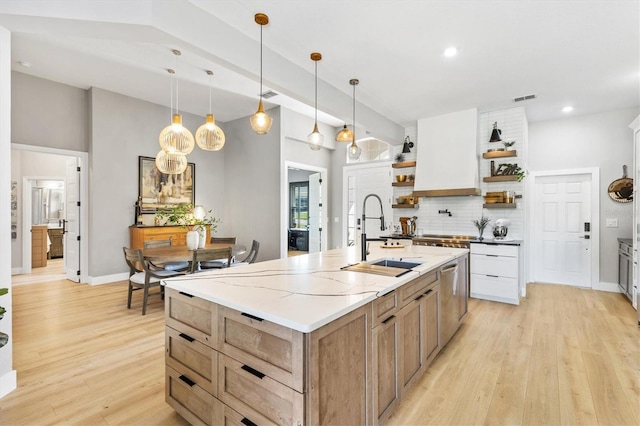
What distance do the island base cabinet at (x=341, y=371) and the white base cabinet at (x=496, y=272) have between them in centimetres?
354

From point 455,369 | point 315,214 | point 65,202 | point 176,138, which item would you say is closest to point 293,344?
point 455,369

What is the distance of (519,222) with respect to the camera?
15.9 feet

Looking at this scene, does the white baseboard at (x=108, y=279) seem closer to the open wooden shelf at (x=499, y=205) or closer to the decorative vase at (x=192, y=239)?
the decorative vase at (x=192, y=239)

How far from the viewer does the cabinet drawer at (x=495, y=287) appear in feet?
14.0

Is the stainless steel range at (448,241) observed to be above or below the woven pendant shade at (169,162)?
below

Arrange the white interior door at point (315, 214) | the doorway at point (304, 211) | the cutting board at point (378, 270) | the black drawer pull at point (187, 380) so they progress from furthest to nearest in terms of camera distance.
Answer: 1. the white interior door at point (315, 214)
2. the doorway at point (304, 211)
3. the cutting board at point (378, 270)
4. the black drawer pull at point (187, 380)

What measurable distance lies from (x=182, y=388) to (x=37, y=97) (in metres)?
5.40

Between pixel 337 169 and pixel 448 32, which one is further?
pixel 337 169

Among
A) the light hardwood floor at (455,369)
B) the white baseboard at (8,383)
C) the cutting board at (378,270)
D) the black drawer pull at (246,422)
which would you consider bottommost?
the light hardwood floor at (455,369)

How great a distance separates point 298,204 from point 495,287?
703cm

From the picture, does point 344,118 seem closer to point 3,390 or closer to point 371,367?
point 371,367

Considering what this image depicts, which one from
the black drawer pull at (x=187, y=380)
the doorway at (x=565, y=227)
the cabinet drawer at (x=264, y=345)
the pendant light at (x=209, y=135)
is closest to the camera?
the cabinet drawer at (x=264, y=345)

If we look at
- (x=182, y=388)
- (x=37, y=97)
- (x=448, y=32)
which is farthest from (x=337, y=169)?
(x=182, y=388)

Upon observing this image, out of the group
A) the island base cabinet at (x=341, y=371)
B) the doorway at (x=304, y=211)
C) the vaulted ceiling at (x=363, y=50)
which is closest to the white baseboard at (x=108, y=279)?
the doorway at (x=304, y=211)
